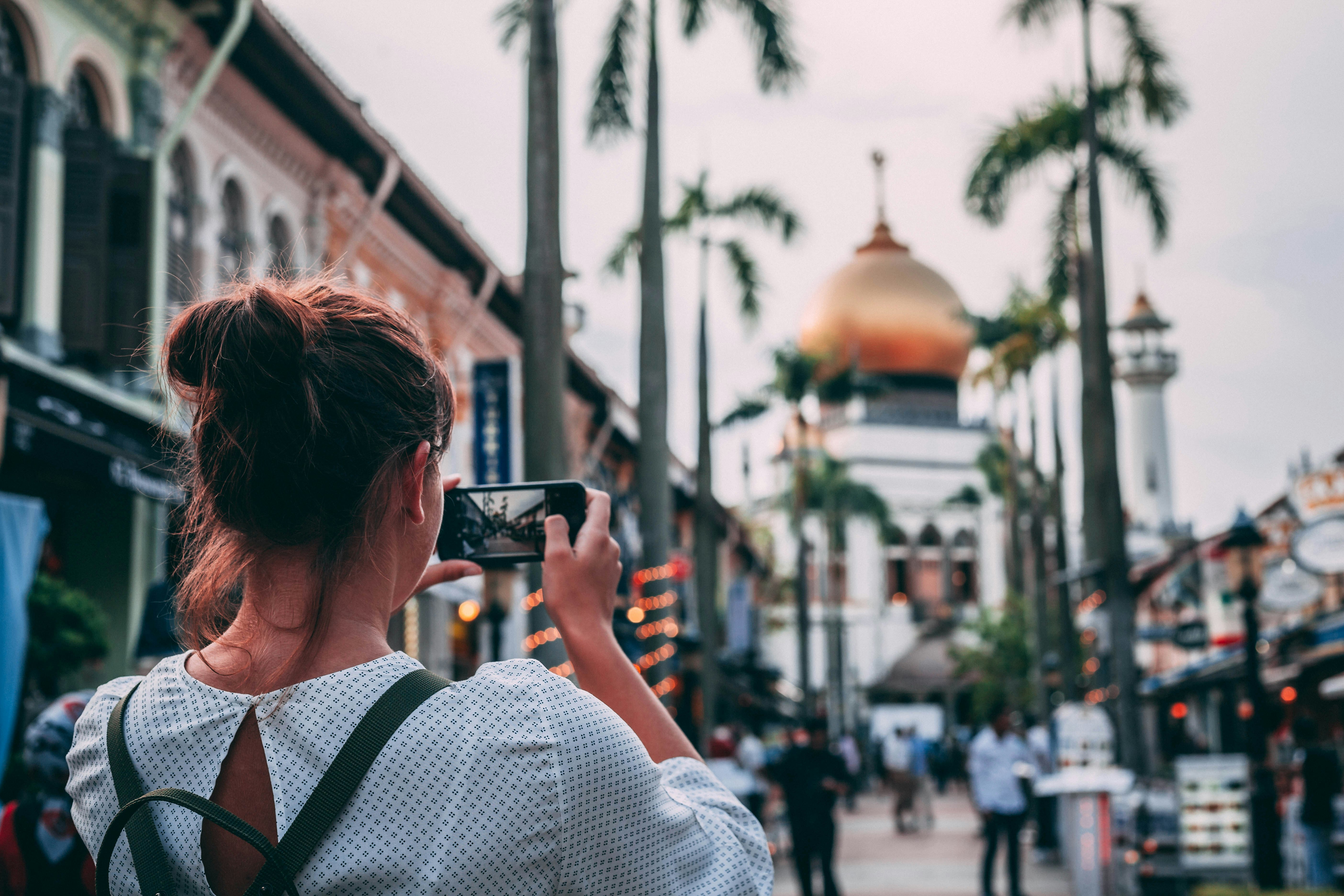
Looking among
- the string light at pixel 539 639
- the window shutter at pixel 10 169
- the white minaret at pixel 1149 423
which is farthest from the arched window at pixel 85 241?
the white minaret at pixel 1149 423

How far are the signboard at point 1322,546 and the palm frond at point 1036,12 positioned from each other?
25.4 ft

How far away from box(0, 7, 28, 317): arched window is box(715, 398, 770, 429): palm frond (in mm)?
22401

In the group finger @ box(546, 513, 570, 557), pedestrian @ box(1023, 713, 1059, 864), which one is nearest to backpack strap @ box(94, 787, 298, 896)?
finger @ box(546, 513, 570, 557)

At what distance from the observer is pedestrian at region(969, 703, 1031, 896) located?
13234 millimetres

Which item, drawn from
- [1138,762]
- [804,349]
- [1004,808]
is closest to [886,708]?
[804,349]

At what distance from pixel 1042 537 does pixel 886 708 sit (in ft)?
45.2

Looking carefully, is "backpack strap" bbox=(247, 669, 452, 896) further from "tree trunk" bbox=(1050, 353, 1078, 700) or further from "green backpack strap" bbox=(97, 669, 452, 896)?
"tree trunk" bbox=(1050, 353, 1078, 700)

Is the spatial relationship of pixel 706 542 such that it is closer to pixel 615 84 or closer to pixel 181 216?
pixel 615 84

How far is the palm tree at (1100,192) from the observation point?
17.7 meters

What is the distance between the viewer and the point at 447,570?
2105 millimetres

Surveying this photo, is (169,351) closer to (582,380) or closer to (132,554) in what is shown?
(132,554)

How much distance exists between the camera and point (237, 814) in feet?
5.26

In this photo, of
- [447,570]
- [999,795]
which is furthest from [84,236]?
[447,570]

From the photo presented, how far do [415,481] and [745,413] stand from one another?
3091cm
